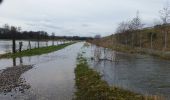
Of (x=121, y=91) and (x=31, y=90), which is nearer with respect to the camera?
(x=121, y=91)

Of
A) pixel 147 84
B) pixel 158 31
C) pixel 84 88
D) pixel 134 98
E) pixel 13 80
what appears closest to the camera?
pixel 134 98

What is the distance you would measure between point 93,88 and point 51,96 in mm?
2537

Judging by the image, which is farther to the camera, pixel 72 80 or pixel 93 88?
pixel 72 80

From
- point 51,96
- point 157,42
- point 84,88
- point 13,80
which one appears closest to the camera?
point 51,96

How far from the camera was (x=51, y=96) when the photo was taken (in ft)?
63.2

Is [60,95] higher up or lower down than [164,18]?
lower down

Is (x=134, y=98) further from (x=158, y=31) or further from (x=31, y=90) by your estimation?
(x=158, y=31)

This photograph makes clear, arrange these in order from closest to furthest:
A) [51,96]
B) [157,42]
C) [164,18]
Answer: [51,96]
[164,18]
[157,42]

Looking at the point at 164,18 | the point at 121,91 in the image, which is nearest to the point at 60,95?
the point at 121,91

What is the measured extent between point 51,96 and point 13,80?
26.6 ft

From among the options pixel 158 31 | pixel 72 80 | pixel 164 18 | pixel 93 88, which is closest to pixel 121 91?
pixel 93 88

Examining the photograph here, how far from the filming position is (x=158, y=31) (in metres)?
104

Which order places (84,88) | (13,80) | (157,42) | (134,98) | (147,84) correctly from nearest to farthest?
1. (134,98)
2. (84,88)
3. (147,84)
4. (13,80)
5. (157,42)

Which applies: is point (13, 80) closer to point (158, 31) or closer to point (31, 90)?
point (31, 90)
